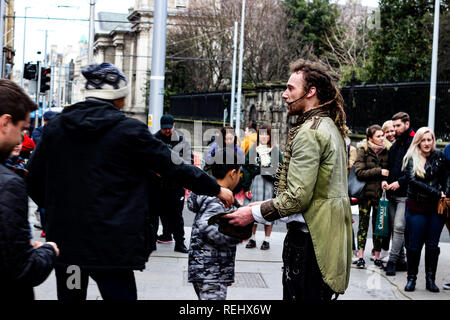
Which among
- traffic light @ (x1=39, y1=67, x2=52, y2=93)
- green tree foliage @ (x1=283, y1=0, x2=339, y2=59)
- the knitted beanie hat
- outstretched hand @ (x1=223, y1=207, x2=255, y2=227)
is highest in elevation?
green tree foliage @ (x1=283, y1=0, x2=339, y2=59)

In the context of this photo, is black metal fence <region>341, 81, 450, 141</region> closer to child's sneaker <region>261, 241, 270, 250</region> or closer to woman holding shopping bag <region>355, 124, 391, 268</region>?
woman holding shopping bag <region>355, 124, 391, 268</region>

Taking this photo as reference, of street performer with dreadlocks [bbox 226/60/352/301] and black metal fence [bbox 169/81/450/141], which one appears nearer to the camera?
street performer with dreadlocks [bbox 226/60/352/301]

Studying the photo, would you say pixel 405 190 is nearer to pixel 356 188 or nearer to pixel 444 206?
Result: pixel 356 188

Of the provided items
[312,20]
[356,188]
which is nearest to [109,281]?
[356,188]

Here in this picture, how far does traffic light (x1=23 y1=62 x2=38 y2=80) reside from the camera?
933 inches

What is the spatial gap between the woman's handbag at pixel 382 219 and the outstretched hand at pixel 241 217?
4.65 metres

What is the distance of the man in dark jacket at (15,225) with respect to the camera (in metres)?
2.52

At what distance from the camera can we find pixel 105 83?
378cm

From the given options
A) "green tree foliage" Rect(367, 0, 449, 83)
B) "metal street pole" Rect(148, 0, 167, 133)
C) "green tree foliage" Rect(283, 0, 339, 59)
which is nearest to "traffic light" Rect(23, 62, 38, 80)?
"green tree foliage" Rect(367, 0, 449, 83)

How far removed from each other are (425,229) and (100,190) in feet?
15.4

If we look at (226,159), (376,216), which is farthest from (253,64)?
(226,159)

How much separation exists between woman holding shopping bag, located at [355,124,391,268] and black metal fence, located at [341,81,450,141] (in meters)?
10.0

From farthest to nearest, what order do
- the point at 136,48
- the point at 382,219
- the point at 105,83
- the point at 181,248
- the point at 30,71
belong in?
the point at 136,48
the point at 30,71
the point at 181,248
the point at 382,219
the point at 105,83

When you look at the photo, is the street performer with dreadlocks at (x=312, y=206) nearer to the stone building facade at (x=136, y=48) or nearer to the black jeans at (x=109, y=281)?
the black jeans at (x=109, y=281)
